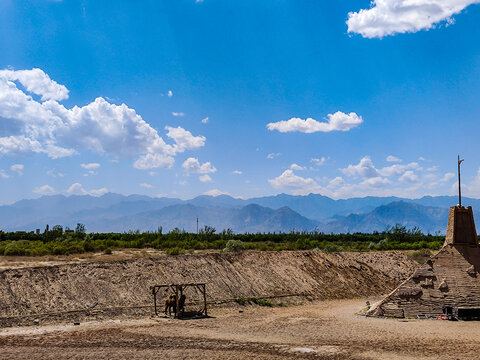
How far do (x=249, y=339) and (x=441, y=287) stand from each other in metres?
12.8

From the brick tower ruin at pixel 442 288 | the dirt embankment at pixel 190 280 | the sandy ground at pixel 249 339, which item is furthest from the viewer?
the brick tower ruin at pixel 442 288

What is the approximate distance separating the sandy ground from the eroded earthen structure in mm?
1297

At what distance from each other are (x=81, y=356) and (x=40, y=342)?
3393 millimetres

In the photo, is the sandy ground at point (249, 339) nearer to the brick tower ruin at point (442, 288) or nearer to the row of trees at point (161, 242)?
the brick tower ruin at point (442, 288)

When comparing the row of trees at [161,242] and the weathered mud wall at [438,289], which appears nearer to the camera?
the weathered mud wall at [438,289]

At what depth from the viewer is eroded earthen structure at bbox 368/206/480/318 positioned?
29.0 m

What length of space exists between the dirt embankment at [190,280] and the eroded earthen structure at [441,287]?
1024 centimetres

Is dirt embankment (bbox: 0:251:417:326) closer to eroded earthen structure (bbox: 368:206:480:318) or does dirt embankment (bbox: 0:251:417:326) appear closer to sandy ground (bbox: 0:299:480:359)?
sandy ground (bbox: 0:299:480:359)

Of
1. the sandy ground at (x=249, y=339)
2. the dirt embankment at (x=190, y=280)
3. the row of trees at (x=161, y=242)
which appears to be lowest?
the sandy ground at (x=249, y=339)

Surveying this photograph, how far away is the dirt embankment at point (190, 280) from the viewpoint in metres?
28.5

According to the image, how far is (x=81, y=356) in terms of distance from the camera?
1967cm

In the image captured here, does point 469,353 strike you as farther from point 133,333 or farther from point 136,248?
point 136,248

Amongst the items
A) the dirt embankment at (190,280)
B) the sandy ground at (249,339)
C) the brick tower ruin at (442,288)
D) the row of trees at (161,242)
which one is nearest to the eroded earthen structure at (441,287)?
the brick tower ruin at (442,288)

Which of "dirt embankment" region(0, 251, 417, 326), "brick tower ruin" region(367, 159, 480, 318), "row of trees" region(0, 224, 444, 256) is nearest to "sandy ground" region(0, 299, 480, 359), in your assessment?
"brick tower ruin" region(367, 159, 480, 318)
